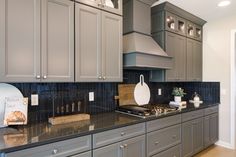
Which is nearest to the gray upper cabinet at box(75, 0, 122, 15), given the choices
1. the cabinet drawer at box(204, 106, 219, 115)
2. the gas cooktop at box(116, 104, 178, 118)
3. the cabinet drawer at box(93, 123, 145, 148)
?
the gas cooktop at box(116, 104, 178, 118)

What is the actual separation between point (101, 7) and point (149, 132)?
1.65 m

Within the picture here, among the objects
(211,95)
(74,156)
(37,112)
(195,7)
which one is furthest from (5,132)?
(211,95)

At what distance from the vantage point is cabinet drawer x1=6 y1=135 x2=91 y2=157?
4.61 feet

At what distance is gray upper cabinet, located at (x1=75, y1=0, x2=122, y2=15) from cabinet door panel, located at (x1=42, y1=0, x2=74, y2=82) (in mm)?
258

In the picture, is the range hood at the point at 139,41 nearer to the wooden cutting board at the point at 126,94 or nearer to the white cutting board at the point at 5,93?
the wooden cutting board at the point at 126,94

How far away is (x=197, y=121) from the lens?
338 cm

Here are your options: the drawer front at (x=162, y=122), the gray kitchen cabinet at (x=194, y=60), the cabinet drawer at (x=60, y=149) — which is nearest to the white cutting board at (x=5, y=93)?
the cabinet drawer at (x=60, y=149)

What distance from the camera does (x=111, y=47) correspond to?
2367mm

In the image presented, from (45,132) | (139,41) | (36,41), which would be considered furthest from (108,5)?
(45,132)

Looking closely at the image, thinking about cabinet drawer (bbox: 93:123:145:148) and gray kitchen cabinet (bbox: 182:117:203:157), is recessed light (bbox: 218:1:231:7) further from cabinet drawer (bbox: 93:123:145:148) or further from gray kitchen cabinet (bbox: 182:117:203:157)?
cabinet drawer (bbox: 93:123:145:148)

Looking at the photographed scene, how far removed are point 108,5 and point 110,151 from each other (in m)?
1.72

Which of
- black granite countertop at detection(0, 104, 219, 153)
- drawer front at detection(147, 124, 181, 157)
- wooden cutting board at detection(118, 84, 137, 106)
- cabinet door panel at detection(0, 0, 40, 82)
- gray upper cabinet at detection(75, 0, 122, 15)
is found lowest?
drawer front at detection(147, 124, 181, 157)

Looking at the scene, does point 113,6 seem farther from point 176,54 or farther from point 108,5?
point 176,54

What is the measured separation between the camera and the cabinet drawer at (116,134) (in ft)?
6.08
